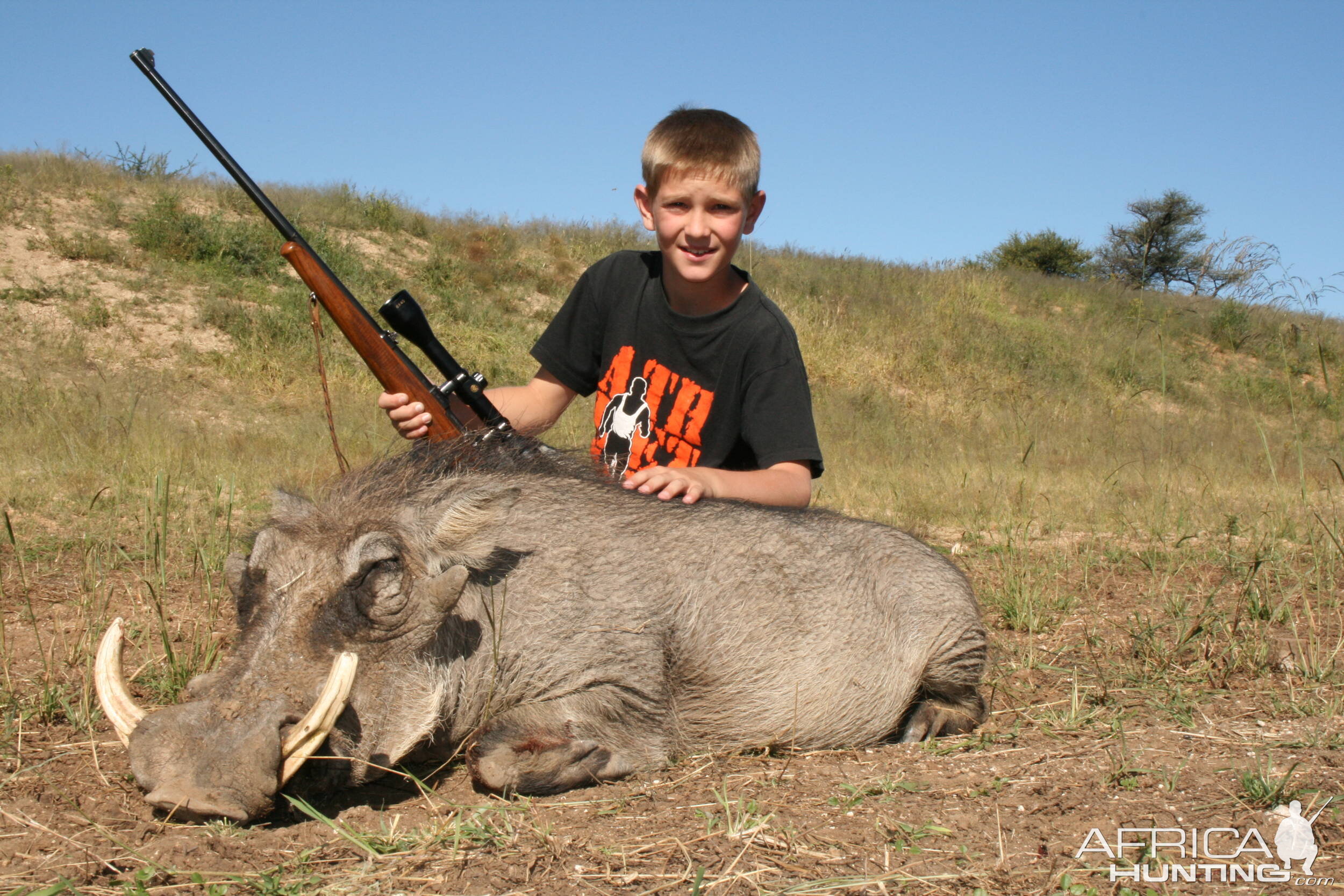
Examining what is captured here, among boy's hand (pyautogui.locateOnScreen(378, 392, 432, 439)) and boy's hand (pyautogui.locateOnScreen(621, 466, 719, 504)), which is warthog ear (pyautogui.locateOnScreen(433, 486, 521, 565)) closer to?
boy's hand (pyautogui.locateOnScreen(621, 466, 719, 504))

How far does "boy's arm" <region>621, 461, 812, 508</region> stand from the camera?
3045 mm

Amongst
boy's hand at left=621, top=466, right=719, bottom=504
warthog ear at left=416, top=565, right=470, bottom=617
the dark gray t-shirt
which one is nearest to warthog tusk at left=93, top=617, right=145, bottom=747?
warthog ear at left=416, top=565, right=470, bottom=617

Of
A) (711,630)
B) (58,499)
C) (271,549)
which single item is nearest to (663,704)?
(711,630)

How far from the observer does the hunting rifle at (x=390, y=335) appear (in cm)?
337

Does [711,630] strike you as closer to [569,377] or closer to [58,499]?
[569,377]

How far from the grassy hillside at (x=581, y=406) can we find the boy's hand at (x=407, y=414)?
40 cm

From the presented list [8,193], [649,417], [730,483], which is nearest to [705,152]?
[649,417]

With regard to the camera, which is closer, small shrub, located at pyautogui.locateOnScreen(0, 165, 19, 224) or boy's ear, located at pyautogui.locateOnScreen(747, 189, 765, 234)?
boy's ear, located at pyautogui.locateOnScreen(747, 189, 765, 234)

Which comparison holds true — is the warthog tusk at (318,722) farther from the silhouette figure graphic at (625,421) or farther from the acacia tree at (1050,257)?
the acacia tree at (1050,257)

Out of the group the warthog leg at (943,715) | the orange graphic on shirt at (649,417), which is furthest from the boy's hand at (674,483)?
the warthog leg at (943,715)

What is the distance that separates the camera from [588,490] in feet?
10.2

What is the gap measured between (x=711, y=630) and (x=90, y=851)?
162 cm

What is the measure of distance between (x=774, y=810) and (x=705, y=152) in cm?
238

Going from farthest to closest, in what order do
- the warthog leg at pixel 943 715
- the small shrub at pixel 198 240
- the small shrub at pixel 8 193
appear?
the small shrub at pixel 198 240
the small shrub at pixel 8 193
the warthog leg at pixel 943 715
